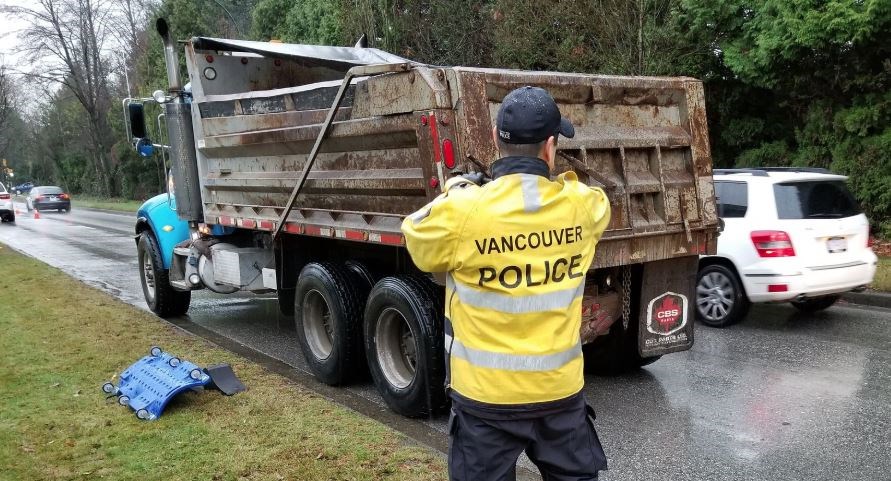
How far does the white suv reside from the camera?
7.20 meters

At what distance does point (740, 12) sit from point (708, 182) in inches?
333

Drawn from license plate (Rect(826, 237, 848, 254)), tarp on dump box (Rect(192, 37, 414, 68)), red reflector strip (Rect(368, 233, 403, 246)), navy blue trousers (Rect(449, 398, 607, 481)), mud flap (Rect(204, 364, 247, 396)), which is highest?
tarp on dump box (Rect(192, 37, 414, 68))

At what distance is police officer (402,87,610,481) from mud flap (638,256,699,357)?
10.0 feet

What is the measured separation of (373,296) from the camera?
5.16 metres

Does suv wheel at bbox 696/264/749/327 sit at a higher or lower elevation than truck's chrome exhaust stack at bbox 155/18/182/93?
lower

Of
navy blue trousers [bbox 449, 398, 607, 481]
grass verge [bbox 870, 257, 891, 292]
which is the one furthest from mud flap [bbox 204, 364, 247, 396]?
grass verge [bbox 870, 257, 891, 292]

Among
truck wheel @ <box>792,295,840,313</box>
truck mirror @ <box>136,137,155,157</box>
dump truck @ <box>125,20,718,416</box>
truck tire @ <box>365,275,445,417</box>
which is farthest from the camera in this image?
truck mirror @ <box>136,137,155,157</box>

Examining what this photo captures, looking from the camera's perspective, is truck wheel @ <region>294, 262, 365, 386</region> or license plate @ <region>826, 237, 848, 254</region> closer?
truck wheel @ <region>294, 262, 365, 386</region>

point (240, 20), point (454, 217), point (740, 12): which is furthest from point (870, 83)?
point (240, 20)

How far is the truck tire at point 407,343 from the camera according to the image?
4.73 m

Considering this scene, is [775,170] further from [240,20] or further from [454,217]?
[240,20]

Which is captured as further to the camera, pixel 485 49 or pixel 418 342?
pixel 485 49

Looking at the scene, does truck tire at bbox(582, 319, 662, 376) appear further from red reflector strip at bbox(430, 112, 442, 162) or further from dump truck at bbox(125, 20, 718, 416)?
red reflector strip at bbox(430, 112, 442, 162)

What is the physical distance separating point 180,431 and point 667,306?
11.2 feet
